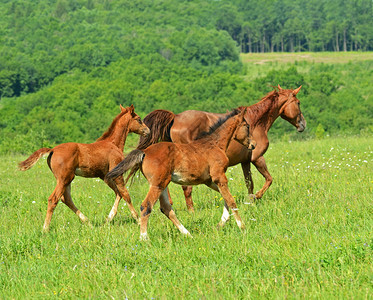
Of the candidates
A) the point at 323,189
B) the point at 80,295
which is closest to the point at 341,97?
the point at 323,189

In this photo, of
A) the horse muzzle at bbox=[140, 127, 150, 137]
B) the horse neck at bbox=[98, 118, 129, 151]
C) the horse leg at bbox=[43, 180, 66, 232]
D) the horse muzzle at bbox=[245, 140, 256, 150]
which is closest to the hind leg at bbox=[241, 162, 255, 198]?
the horse muzzle at bbox=[245, 140, 256, 150]

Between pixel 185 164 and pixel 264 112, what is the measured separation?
3457 millimetres

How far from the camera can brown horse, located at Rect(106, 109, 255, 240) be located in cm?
662

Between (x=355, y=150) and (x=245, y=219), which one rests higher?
(x=245, y=219)

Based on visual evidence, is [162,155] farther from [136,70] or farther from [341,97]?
[136,70]

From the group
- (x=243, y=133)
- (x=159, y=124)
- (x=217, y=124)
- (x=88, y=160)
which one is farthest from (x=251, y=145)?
(x=88, y=160)

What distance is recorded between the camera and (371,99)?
3095 inches

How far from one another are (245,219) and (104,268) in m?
2.76

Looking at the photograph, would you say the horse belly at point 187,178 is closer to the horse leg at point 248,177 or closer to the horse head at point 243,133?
the horse head at point 243,133

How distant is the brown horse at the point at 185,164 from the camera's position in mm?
6617

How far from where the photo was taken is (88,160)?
8.01 metres

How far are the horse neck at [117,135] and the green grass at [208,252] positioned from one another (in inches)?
49.2

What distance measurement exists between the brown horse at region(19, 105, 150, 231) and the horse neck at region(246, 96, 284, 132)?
2.13 m

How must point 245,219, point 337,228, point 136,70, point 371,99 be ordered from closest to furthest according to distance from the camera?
point 337,228
point 245,219
point 371,99
point 136,70
